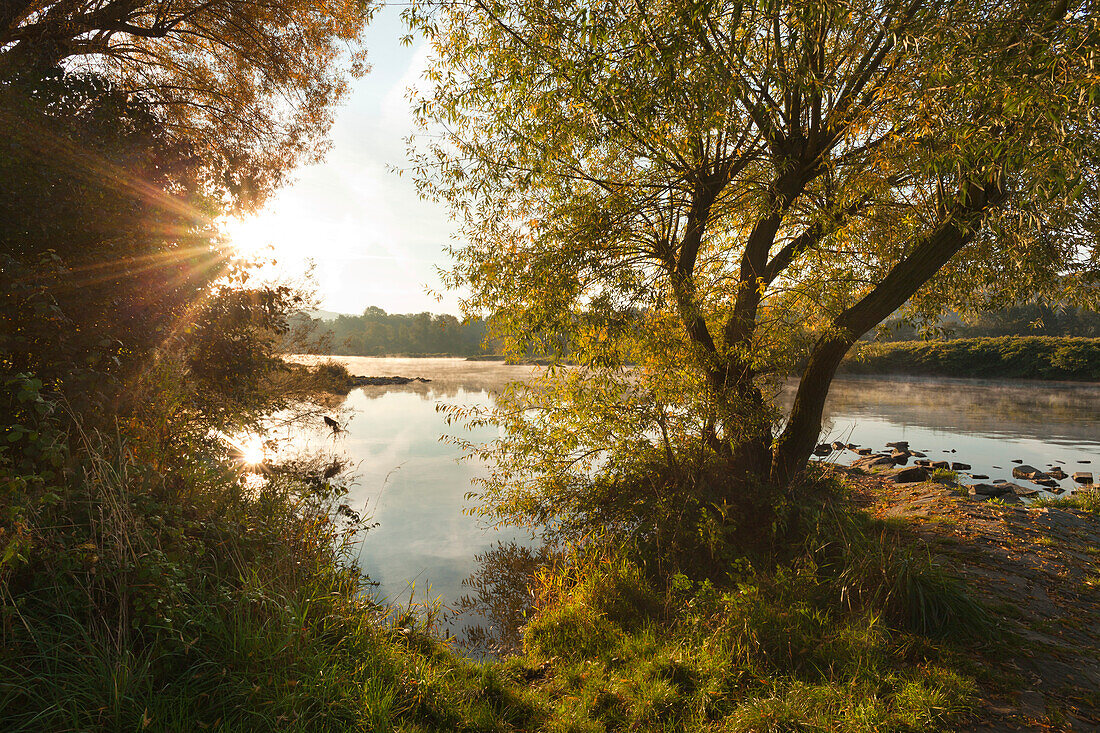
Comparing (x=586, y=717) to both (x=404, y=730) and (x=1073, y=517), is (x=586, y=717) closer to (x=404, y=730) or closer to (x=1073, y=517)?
(x=404, y=730)

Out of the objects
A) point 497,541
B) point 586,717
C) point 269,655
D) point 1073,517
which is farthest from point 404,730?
point 1073,517

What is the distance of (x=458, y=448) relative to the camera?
15195 millimetres

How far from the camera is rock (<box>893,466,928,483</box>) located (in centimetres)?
1038

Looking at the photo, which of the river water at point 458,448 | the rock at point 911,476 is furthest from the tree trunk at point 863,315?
the rock at point 911,476

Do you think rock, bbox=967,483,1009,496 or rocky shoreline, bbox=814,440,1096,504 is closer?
rock, bbox=967,483,1009,496

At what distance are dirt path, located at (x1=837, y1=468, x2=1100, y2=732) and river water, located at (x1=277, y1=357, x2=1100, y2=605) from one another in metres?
3.19

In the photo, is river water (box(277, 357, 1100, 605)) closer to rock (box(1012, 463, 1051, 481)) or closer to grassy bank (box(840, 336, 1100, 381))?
rock (box(1012, 463, 1051, 481))

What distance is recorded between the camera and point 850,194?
19.1 ft

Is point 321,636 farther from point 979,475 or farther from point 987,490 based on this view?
point 979,475

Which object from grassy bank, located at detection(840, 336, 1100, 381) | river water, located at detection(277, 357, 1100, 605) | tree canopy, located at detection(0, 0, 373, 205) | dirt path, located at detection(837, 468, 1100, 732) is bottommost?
river water, located at detection(277, 357, 1100, 605)

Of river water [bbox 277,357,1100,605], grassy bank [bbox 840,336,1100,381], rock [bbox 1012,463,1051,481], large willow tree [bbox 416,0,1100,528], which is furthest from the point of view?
grassy bank [bbox 840,336,1100,381]

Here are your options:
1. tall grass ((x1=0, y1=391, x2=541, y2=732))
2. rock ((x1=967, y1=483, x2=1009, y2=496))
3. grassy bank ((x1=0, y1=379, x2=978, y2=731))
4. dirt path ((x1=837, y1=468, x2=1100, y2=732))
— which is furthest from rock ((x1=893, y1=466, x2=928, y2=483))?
tall grass ((x1=0, y1=391, x2=541, y2=732))

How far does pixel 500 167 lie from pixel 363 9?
591 cm

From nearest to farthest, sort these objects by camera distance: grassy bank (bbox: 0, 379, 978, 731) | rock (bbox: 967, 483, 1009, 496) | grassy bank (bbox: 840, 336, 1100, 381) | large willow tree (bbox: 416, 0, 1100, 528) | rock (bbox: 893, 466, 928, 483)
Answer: grassy bank (bbox: 0, 379, 978, 731) → large willow tree (bbox: 416, 0, 1100, 528) → rock (bbox: 967, 483, 1009, 496) → rock (bbox: 893, 466, 928, 483) → grassy bank (bbox: 840, 336, 1100, 381)
